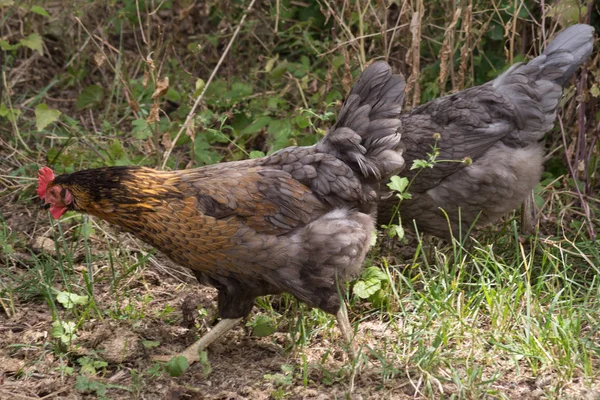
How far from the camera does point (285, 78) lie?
6.95 metres

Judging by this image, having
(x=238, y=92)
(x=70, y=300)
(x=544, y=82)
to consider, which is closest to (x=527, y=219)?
(x=544, y=82)

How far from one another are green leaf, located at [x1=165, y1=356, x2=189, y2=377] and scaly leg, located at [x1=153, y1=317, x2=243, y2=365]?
0.23 metres

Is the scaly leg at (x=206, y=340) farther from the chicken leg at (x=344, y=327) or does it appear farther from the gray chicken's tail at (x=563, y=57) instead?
the gray chicken's tail at (x=563, y=57)

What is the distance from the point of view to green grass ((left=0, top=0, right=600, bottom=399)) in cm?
395

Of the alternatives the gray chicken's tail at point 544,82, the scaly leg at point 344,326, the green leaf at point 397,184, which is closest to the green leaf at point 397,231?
the green leaf at point 397,184

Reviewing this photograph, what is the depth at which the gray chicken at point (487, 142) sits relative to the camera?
509 cm

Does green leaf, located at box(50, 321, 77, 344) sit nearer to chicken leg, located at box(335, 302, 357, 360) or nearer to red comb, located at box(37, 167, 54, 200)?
red comb, located at box(37, 167, 54, 200)

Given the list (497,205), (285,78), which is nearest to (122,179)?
(497,205)

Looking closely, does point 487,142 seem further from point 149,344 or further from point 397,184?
point 149,344

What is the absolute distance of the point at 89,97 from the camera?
665 cm

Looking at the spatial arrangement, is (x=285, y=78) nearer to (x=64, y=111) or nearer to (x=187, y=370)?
(x=64, y=111)

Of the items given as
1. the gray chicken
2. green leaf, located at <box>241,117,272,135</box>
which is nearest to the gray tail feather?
the gray chicken

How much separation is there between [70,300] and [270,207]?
4.34 feet

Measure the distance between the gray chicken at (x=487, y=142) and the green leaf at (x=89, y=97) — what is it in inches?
111
